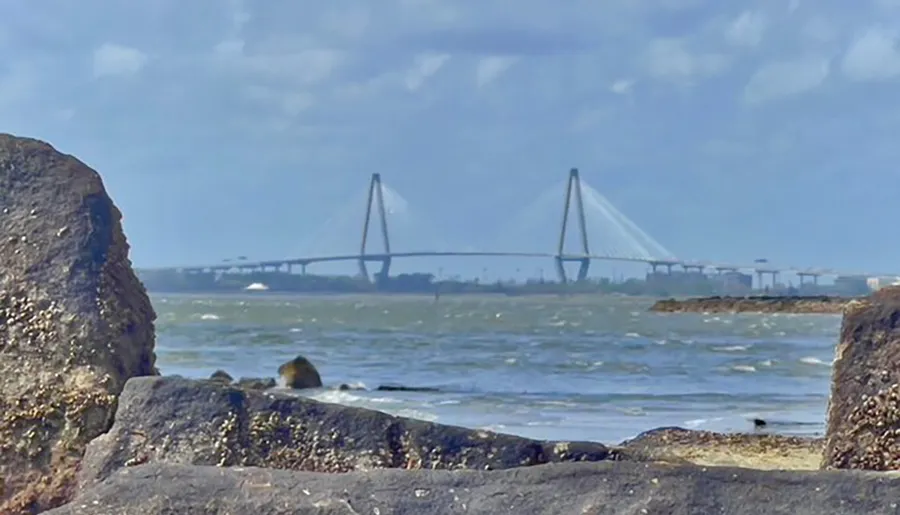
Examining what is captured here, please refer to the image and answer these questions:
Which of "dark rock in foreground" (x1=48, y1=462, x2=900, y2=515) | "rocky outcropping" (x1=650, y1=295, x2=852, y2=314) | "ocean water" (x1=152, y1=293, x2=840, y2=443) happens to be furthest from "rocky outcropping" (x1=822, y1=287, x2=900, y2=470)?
"rocky outcropping" (x1=650, y1=295, x2=852, y2=314)

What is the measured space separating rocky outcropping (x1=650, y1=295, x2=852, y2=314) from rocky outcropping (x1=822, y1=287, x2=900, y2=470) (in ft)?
398

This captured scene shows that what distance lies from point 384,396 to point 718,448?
11.4 meters

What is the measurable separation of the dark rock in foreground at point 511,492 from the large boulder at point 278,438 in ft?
2.55

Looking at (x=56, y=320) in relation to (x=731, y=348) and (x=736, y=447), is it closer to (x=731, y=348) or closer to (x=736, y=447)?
(x=736, y=447)

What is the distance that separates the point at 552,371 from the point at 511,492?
31239 mm

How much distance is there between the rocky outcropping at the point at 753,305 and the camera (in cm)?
12744

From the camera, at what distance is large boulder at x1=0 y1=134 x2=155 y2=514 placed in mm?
5566

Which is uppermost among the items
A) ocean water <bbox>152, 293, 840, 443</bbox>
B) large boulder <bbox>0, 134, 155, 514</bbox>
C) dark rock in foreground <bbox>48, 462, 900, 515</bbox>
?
large boulder <bbox>0, 134, 155, 514</bbox>

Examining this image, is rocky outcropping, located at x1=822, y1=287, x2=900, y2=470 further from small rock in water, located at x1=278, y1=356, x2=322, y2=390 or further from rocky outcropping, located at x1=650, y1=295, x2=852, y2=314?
rocky outcropping, located at x1=650, y1=295, x2=852, y2=314

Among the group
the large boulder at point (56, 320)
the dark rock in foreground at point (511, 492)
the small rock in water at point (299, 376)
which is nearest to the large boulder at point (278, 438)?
the large boulder at point (56, 320)

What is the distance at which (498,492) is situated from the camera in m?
3.84

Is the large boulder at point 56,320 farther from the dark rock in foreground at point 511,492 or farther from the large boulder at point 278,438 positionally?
the dark rock in foreground at point 511,492

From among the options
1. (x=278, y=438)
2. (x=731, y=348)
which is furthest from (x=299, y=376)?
(x=731, y=348)

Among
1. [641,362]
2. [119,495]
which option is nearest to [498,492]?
[119,495]
